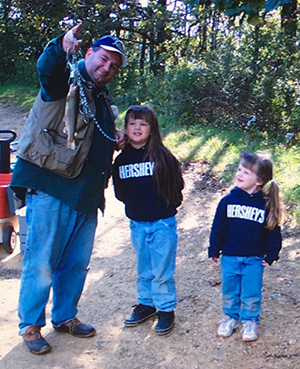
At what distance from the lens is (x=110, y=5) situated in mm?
14305

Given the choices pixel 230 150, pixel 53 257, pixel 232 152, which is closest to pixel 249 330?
pixel 53 257

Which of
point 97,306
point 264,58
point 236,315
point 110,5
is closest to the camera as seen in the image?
point 236,315

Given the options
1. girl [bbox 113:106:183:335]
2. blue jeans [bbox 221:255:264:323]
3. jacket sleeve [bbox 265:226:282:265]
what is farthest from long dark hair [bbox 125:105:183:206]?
jacket sleeve [bbox 265:226:282:265]

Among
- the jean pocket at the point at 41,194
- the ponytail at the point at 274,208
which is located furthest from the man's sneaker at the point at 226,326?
the jean pocket at the point at 41,194

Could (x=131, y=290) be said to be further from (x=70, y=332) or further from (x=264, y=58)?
(x=264, y=58)

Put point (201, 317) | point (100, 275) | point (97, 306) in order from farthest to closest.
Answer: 1. point (100, 275)
2. point (97, 306)
3. point (201, 317)

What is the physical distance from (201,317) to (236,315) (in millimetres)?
350

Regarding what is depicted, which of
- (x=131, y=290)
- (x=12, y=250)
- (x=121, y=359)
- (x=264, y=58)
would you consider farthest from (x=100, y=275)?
(x=264, y=58)

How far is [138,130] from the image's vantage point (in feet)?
11.2

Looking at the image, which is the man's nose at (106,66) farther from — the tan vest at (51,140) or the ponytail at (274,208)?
the ponytail at (274,208)

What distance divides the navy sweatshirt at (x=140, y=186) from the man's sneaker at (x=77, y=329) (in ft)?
2.83

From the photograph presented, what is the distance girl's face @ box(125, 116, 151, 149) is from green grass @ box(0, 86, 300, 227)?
2.58 meters

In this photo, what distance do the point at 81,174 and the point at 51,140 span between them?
0.98 feet

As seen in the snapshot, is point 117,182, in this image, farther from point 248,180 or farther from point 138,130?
point 248,180
